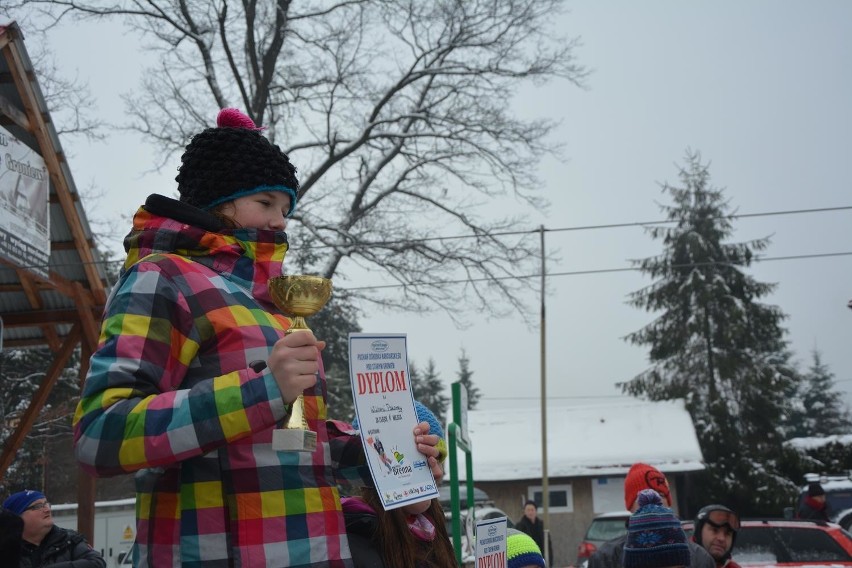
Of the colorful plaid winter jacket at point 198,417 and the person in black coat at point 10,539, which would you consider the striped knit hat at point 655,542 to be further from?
the person in black coat at point 10,539

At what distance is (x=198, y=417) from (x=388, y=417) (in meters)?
0.61

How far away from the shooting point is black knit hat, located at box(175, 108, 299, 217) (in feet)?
6.85

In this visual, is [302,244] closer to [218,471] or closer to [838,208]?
[838,208]

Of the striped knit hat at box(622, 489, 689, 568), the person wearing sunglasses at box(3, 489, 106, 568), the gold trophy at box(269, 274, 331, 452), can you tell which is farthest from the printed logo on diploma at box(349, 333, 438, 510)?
the person wearing sunglasses at box(3, 489, 106, 568)

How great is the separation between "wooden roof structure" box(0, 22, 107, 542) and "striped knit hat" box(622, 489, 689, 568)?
5466 mm

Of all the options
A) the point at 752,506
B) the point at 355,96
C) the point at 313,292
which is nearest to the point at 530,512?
the point at 355,96

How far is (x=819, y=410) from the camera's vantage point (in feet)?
200

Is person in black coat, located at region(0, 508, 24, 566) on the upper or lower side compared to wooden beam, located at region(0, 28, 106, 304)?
lower

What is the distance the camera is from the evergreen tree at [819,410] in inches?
2338

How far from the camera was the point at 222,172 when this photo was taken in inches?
82.4

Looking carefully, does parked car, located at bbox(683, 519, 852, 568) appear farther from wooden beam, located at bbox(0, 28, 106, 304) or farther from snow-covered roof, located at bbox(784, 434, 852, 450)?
snow-covered roof, located at bbox(784, 434, 852, 450)

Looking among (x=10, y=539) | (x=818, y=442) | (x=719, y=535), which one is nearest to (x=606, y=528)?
(x=719, y=535)

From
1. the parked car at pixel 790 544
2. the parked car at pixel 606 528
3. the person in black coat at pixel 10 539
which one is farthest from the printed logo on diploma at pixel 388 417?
the parked car at pixel 606 528

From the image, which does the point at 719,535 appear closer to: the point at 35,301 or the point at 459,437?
the point at 459,437
